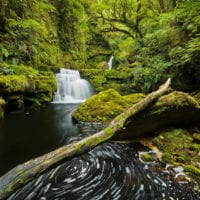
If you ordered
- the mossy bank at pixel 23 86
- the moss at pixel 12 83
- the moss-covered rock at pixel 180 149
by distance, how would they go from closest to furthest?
the moss-covered rock at pixel 180 149 < the moss at pixel 12 83 < the mossy bank at pixel 23 86

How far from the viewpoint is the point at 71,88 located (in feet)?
47.5

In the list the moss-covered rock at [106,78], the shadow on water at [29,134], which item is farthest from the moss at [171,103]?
the moss-covered rock at [106,78]

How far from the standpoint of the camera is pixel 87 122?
290 inches

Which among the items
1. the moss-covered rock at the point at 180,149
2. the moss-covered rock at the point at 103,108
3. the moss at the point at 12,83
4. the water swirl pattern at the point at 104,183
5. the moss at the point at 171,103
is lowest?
the water swirl pattern at the point at 104,183

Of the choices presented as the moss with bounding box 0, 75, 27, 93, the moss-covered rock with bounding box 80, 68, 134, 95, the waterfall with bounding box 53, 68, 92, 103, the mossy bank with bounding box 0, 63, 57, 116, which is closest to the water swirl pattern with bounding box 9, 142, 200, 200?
the mossy bank with bounding box 0, 63, 57, 116

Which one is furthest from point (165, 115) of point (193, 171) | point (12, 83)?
point (12, 83)

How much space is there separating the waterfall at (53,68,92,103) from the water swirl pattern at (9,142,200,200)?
960cm

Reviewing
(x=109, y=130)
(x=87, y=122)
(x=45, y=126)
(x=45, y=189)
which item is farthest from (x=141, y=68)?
(x=45, y=189)

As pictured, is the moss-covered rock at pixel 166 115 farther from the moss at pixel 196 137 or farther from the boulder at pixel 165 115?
the moss at pixel 196 137

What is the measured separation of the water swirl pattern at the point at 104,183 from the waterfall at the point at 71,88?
31.5 feet

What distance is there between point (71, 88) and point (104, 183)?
37.5 feet

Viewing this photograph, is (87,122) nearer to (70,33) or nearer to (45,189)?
(45,189)

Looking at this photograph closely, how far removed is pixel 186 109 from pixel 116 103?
3.24 m

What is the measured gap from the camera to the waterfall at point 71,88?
45.1ft
